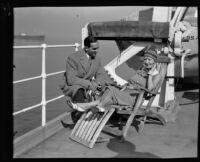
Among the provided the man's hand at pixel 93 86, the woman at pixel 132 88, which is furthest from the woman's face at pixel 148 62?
the man's hand at pixel 93 86

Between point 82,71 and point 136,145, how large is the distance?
1.09m

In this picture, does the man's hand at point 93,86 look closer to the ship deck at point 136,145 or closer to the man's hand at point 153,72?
the ship deck at point 136,145

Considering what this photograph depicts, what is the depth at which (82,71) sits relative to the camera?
181 inches

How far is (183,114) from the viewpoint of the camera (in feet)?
19.3

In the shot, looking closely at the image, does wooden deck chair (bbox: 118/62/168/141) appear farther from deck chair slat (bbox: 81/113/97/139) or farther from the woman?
deck chair slat (bbox: 81/113/97/139)

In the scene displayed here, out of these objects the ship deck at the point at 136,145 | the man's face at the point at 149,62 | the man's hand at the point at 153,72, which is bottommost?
the ship deck at the point at 136,145

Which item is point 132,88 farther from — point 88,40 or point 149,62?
point 88,40

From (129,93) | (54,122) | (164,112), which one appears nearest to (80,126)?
(54,122)

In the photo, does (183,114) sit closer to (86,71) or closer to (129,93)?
(129,93)

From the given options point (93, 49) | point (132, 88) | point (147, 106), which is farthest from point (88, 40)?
point (147, 106)

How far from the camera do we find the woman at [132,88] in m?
4.42

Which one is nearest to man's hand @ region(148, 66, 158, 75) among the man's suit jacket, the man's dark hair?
the man's suit jacket

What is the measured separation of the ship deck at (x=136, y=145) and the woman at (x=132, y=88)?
0.40m

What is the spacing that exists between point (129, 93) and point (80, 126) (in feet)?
2.72
